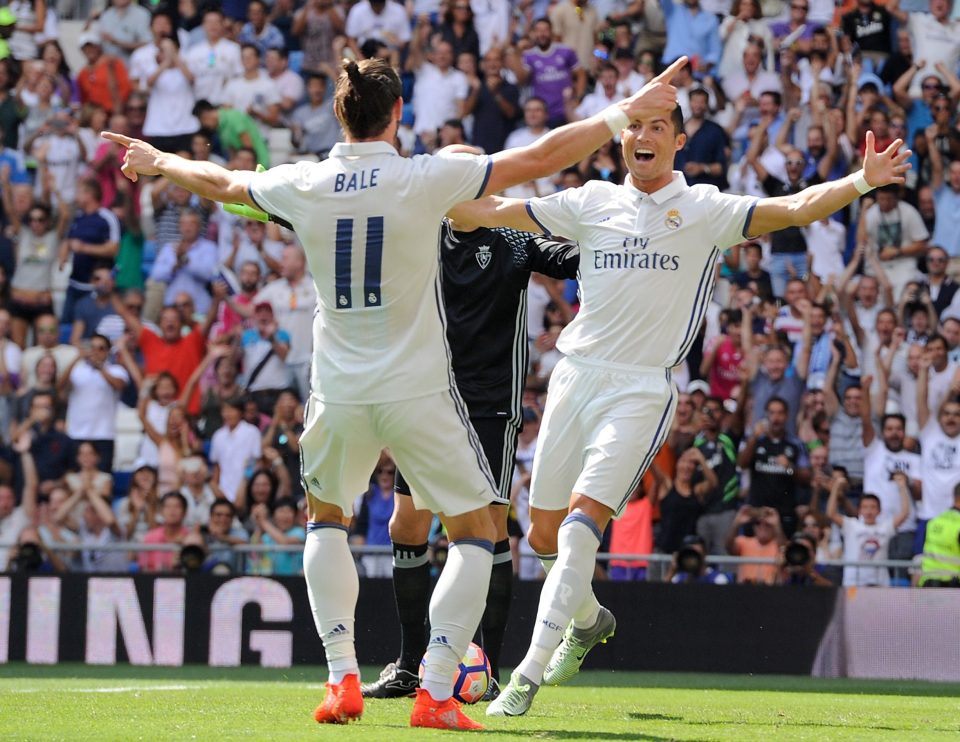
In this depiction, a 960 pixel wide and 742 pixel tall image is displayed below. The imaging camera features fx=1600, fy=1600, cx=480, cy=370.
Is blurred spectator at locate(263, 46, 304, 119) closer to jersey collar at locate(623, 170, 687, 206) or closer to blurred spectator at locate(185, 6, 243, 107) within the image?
blurred spectator at locate(185, 6, 243, 107)

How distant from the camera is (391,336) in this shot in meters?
6.41

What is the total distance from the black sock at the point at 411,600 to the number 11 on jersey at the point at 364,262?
2310mm

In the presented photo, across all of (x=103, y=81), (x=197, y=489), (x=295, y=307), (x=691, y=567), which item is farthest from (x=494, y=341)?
(x=103, y=81)

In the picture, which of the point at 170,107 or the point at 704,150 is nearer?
the point at 704,150

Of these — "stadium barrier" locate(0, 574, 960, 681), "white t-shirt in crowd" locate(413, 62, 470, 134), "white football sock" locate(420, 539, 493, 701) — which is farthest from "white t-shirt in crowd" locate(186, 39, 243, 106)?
"white football sock" locate(420, 539, 493, 701)

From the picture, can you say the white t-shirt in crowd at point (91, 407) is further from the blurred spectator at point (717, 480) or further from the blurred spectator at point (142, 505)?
the blurred spectator at point (717, 480)

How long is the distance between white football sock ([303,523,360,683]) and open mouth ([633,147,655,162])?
2.52 m

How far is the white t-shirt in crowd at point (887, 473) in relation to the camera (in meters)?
14.4

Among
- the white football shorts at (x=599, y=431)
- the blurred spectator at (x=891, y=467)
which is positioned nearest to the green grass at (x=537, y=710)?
the white football shorts at (x=599, y=431)

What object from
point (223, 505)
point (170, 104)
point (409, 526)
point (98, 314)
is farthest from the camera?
point (170, 104)

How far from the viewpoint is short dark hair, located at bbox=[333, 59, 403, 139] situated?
636 cm

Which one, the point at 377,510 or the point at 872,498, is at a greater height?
the point at 872,498

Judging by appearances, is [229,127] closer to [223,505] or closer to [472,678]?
[223,505]

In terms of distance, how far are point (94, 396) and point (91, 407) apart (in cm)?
12
